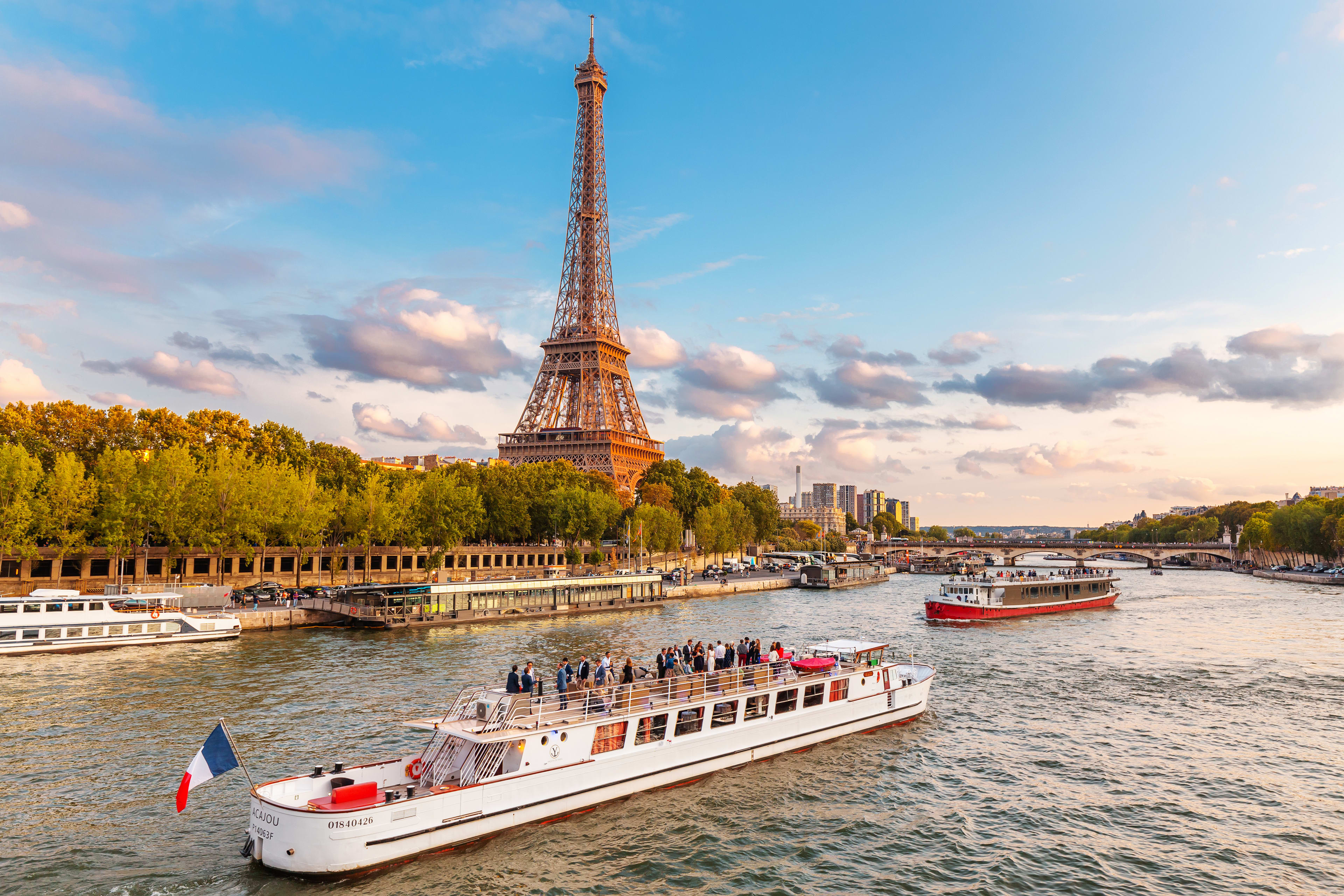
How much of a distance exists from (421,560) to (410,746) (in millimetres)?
71930

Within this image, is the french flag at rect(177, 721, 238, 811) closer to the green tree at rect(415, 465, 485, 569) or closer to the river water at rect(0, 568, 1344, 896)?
the river water at rect(0, 568, 1344, 896)

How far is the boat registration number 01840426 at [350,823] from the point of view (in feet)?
58.0

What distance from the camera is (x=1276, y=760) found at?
1106 inches

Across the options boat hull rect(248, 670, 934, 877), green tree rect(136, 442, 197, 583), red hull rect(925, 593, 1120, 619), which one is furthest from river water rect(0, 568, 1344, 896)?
red hull rect(925, 593, 1120, 619)

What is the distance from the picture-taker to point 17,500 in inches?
2184

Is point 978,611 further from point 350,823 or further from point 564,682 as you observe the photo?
point 350,823

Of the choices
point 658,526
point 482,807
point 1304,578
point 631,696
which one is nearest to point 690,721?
point 631,696

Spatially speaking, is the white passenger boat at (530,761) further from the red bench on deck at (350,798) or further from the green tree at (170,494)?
the green tree at (170,494)

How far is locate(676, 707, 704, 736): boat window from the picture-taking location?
24719 mm

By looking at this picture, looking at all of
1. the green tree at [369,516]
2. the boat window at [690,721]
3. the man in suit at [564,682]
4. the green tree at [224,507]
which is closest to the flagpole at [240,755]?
the man in suit at [564,682]

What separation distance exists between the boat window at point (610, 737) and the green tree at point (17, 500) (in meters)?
52.8

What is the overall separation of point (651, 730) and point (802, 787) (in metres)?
5.15

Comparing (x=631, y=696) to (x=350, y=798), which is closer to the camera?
(x=350, y=798)

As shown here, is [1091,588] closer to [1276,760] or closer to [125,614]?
[1276,760]
